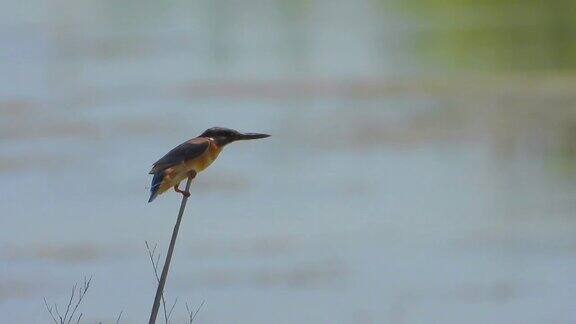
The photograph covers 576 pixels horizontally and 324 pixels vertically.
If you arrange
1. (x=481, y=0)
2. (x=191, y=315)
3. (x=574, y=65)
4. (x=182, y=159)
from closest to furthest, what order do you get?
1. (x=191, y=315)
2. (x=182, y=159)
3. (x=574, y=65)
4. (x=481, y=0)

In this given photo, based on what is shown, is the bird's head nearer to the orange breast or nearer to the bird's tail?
the orange breast

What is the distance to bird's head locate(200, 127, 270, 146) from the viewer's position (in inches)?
468

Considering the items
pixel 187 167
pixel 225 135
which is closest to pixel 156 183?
pixel 187 167

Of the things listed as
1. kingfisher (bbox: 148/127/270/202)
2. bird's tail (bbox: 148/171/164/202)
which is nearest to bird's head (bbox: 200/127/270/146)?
kingfisher (bbox: 148/127/270/202)

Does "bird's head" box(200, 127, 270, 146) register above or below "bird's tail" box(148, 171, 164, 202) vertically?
above

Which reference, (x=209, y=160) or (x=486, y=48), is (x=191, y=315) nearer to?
(x=209, y=160)

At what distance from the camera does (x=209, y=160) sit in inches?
461

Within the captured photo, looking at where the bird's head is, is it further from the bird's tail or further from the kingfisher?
the bird's tail

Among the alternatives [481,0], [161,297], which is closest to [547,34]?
[481,0]

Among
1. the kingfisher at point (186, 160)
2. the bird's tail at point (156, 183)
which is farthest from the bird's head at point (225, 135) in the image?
the bird's tail at point (156, 183)

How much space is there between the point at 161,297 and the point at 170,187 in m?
1.95

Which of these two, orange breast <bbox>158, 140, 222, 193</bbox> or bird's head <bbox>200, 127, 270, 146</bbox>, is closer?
orange breast <bbox>158, 140, 222, 193</bbox>

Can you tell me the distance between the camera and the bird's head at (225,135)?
11883 millimetres

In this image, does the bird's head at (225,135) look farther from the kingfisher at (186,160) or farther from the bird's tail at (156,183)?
the bird's tail at (156,183)
